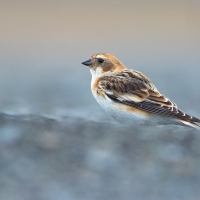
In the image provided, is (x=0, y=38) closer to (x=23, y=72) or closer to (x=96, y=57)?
(x=23, y=72)

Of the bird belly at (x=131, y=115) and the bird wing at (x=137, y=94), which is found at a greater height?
the bird wing at (x=137, y=94)

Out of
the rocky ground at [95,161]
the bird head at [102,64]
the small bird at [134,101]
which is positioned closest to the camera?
the rocky ground at [95,161]

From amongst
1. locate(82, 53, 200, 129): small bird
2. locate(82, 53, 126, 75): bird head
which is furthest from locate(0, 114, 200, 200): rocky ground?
locate(82, 53, 126, 75): bird head

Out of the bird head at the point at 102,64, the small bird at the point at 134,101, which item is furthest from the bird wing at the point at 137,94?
the bird head at the point at 102,64

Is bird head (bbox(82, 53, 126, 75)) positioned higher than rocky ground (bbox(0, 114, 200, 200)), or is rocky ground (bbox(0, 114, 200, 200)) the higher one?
bird head (bbox(82, 53, 126, 75))

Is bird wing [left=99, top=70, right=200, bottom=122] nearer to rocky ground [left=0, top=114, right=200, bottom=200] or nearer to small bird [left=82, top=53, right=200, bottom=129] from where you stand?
small bird [left=82, top=53, right=200, bottom=129]

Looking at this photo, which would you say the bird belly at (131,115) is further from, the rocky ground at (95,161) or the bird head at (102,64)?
the bird head at (102,64)

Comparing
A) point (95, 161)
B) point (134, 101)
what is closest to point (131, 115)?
point (134, 101)

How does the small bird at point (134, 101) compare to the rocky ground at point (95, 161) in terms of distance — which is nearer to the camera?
the rocky ground at point (95, 161)

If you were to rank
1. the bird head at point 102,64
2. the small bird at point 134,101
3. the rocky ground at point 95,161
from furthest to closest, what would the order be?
the bird head at point 102,64 < the small bird at point 134,101 < the rocky ground at point 95,161

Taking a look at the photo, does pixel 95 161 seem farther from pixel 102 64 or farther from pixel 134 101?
pixel 102 64

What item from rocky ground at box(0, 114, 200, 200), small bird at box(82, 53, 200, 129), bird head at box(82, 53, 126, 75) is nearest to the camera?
rocky ground at box(0, 114, 200, 200)
